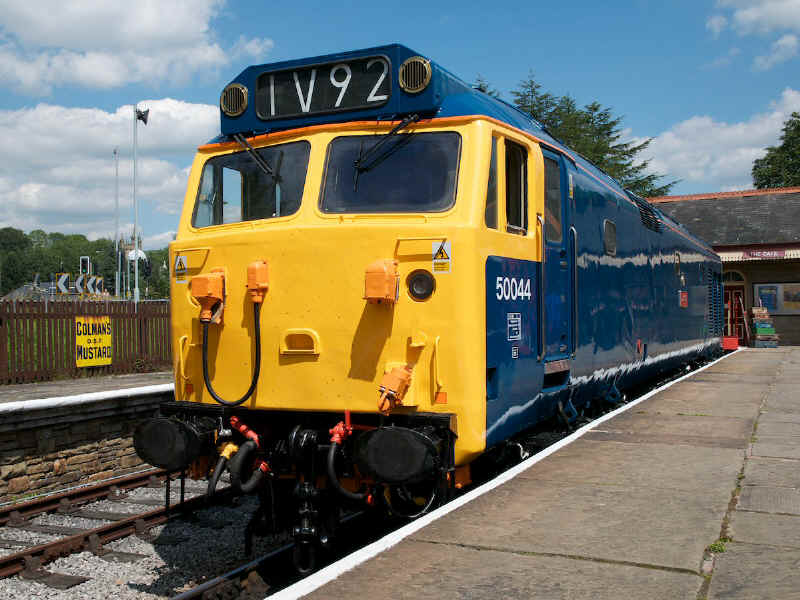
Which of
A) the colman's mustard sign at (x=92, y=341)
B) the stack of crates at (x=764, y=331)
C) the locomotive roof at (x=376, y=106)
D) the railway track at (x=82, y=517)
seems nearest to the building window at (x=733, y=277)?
the stack of crates at (x=764, y=331)

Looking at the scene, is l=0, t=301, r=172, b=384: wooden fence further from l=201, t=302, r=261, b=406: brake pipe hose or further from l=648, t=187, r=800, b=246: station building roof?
l=648, t=187, r=800, b=246: station building roof

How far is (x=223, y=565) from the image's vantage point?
647cm

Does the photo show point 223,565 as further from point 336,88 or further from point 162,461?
point 336,88

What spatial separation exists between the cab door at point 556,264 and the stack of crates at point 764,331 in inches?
938

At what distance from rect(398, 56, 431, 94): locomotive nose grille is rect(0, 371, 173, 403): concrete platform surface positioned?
31.2ft

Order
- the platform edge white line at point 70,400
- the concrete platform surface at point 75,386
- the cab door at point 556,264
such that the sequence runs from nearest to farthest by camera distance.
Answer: the cab door at point 556,264, the platform edge white line at point 70,400, the concrete platform surface at point 75,386

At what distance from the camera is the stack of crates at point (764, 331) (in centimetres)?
2812

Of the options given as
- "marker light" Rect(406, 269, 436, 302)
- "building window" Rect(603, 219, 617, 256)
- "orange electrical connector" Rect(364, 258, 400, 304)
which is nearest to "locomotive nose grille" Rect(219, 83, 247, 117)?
"orange electrical connector" Rect(364, 258, 400, 304)

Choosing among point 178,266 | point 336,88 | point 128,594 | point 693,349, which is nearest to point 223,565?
point 128,594

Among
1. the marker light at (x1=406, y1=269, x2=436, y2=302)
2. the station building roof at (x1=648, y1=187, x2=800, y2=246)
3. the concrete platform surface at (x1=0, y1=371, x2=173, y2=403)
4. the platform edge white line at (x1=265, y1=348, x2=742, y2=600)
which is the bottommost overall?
the concrete platform surface at (x1=0, y1=371, x2=173, y2=403)

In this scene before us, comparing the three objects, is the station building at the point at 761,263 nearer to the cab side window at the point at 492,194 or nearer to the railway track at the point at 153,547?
the railway track at the point at 153,547

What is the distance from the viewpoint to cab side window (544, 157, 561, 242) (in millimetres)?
6465

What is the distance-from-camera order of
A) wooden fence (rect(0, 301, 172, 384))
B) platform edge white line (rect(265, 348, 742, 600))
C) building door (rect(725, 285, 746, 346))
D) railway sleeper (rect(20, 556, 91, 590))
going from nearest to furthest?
1. platform edge white line (rect(265, 348, 742, 600))
2. railway sleeper (rect(20, 556, 91, 590))
3. wooden fence (rect(0, 301, 172, 384))
4. building door (rect(725, 285, 746, 346))

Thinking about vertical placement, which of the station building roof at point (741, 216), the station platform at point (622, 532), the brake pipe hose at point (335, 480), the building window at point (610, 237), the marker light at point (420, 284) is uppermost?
the station building roof at point (741, 216)
